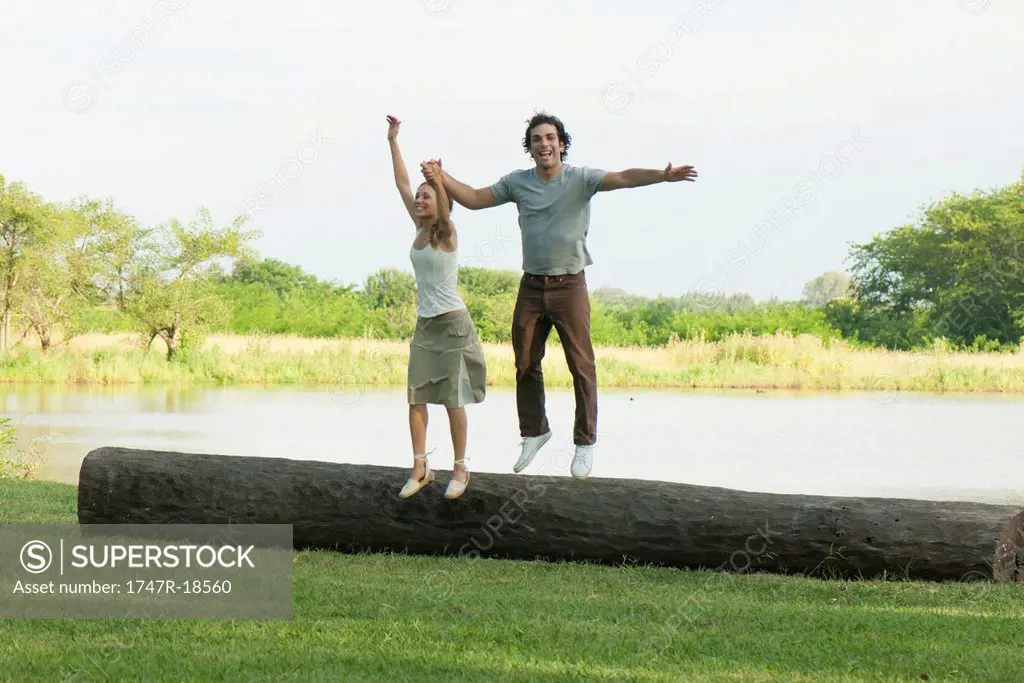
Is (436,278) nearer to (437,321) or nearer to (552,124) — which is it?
(437,321)

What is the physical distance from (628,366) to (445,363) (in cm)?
1783

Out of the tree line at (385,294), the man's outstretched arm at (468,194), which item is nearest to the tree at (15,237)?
the tree line at (385,294)

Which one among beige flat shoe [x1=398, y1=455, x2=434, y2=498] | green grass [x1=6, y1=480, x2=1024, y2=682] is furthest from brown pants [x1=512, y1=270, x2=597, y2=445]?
green grass [x1=6, y1=480, x2=1024, y2=682]

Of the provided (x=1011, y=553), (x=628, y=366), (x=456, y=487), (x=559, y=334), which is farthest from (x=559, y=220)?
(x=628, y=366)

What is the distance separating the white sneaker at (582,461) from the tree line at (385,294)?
18.6 metres

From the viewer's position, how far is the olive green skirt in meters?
7.13

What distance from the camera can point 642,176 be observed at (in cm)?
720

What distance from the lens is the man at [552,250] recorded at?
293 inches

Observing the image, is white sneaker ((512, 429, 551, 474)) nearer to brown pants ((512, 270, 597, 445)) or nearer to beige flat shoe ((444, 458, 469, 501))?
brown pants ((512, 270, 597, 445))

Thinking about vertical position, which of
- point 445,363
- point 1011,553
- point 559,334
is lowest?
point 1011,553

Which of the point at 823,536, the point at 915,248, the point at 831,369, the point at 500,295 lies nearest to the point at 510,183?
the point at 823,536

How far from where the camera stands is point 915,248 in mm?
40250

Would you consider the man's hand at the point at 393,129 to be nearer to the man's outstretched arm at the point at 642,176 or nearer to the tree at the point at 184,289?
the man's outstretched arm at the point at 642,176

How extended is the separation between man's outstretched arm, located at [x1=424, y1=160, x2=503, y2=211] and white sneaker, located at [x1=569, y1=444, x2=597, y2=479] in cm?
167
